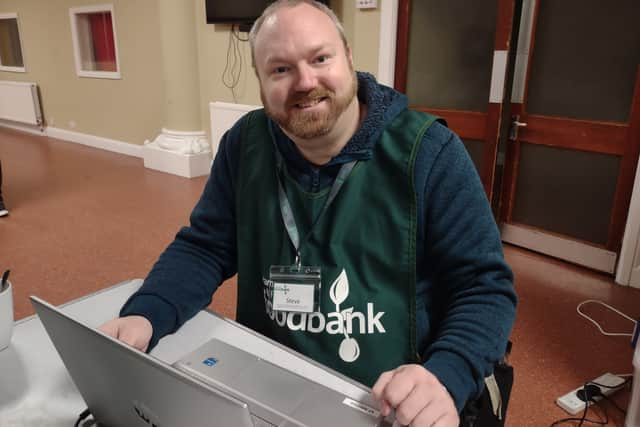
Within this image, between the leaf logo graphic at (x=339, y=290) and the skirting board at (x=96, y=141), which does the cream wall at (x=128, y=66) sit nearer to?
the skirting board at (x=96, y=141)

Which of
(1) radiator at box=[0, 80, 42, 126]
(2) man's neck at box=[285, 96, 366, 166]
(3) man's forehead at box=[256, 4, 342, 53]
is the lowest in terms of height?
(1) radiator at box=[0, 80, 42, 126]

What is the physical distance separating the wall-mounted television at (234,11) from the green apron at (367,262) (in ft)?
12.0

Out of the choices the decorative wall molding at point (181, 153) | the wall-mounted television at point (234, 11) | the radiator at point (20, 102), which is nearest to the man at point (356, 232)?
the wall-mounted television at point (234, 11)

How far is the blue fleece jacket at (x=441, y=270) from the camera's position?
0.83m

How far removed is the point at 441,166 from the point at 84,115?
6634mm

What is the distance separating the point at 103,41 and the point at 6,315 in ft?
20.2

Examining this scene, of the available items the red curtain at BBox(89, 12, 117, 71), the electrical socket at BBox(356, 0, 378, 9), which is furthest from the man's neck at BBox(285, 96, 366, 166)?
the red curtain at BBox(89, 12, 117, 71)

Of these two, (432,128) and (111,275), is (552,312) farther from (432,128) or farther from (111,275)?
(111,275)

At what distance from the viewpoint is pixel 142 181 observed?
4848 mm

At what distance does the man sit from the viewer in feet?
2.92

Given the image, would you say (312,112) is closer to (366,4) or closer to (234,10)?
(366,4)

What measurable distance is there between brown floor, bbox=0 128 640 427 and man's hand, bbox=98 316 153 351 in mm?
1386

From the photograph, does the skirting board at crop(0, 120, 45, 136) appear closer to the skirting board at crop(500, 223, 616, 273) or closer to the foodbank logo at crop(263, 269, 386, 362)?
the skirting board at crop(500, 223, 616, 273)

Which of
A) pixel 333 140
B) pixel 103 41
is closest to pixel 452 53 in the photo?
pixel 333 140
